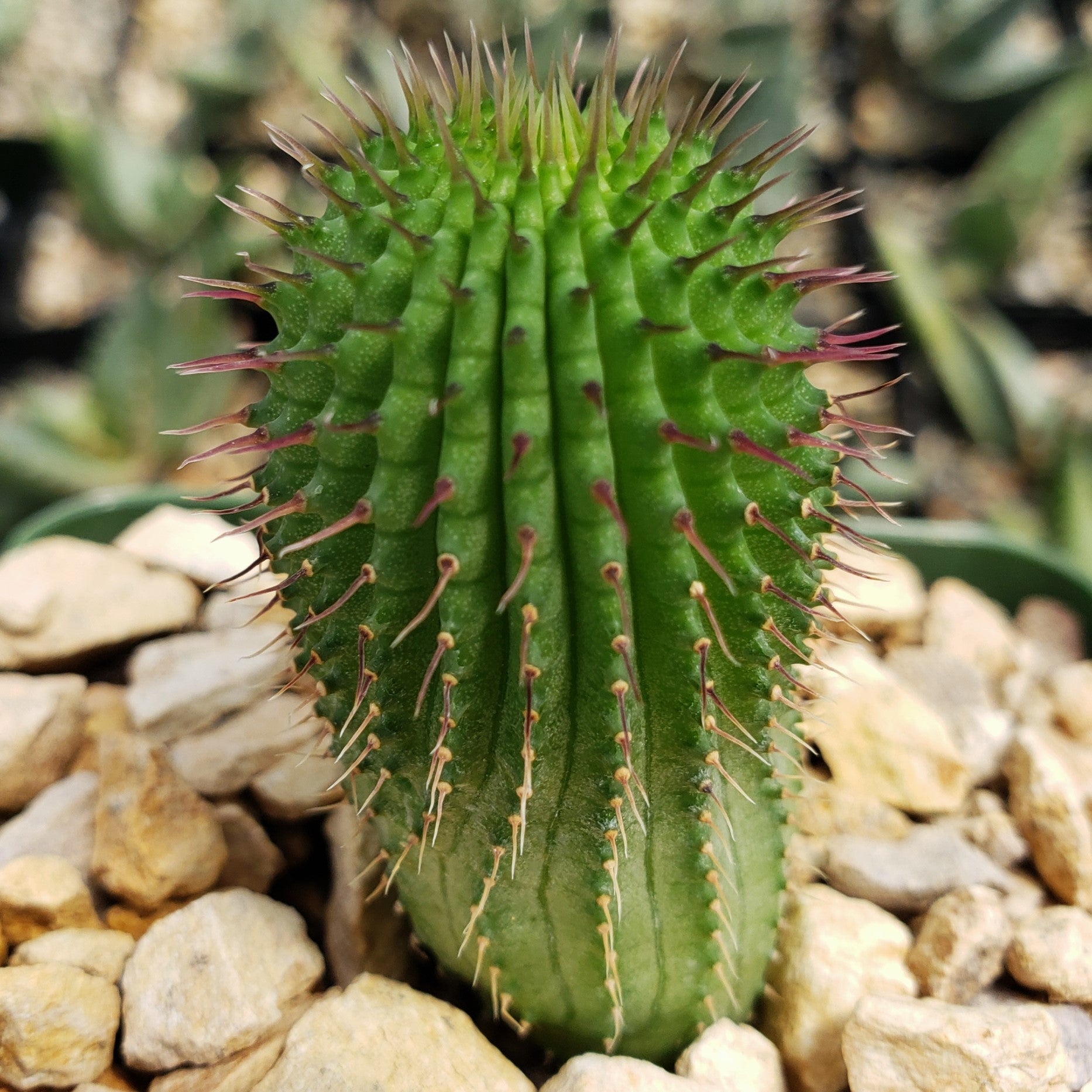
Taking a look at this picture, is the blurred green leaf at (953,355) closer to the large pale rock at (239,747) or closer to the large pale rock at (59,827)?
the large pale rock at (239,747)

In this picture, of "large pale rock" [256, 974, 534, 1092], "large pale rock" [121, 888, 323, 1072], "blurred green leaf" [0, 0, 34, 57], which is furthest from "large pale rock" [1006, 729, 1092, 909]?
"blurred green leaf" [0, 0, 34, 57]

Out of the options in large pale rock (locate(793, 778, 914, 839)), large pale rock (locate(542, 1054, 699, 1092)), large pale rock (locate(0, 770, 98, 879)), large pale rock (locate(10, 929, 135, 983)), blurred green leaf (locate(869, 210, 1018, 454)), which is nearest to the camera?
large pale rock (locate(542, 1054, 699, 1092))

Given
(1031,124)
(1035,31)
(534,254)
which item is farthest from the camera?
(1035,31)

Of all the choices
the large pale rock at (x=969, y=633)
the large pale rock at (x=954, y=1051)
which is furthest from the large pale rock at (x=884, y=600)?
the large pale rock at (x=954, y=1051)

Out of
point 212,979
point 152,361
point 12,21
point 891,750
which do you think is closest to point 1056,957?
point 891,750

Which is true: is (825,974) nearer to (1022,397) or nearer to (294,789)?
(294,789)

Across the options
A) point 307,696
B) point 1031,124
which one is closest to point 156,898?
point 307,696

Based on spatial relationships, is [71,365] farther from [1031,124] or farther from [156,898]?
[1031,124]

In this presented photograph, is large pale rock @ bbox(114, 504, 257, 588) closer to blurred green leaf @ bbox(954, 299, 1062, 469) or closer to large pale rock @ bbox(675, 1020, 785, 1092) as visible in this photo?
A: large pale rock @ bbox(675, 1020, 785, 1092)
